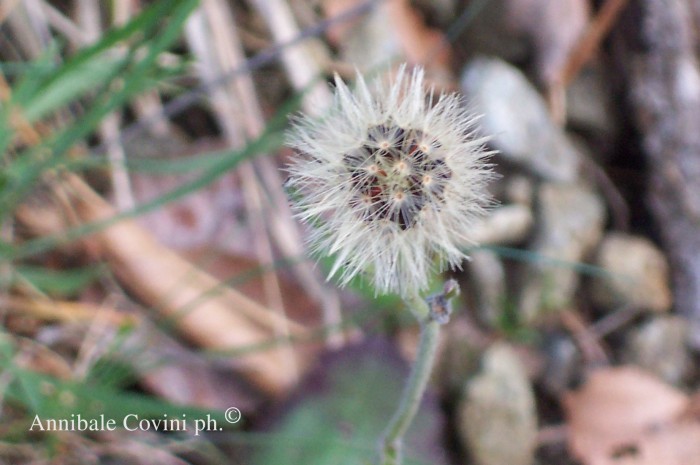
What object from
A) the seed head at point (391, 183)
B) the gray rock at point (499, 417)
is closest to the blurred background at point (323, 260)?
the gray rock at point (499, 417)

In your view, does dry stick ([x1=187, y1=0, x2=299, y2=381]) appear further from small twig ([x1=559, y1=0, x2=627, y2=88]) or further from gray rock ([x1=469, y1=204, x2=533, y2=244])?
small twig ([x1=559, y1=0, x2=627, y2=88])

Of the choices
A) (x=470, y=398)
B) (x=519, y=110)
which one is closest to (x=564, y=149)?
(x=519, y=110)

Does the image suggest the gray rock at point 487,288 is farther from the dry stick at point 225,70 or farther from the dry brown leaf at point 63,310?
the dry brown leaf at point 63,310

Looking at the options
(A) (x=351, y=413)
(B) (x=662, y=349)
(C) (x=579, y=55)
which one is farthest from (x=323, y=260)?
(C) (x=579, y=55)

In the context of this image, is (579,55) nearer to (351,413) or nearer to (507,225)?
(507,225)

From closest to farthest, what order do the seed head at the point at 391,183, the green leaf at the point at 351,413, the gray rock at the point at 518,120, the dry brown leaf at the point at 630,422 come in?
the seed head at the point at 391,183 < the green leaf at the point at 351,413 < the dry brown leaf at the point at 630,422 < the gray rock at the point at 518,120
